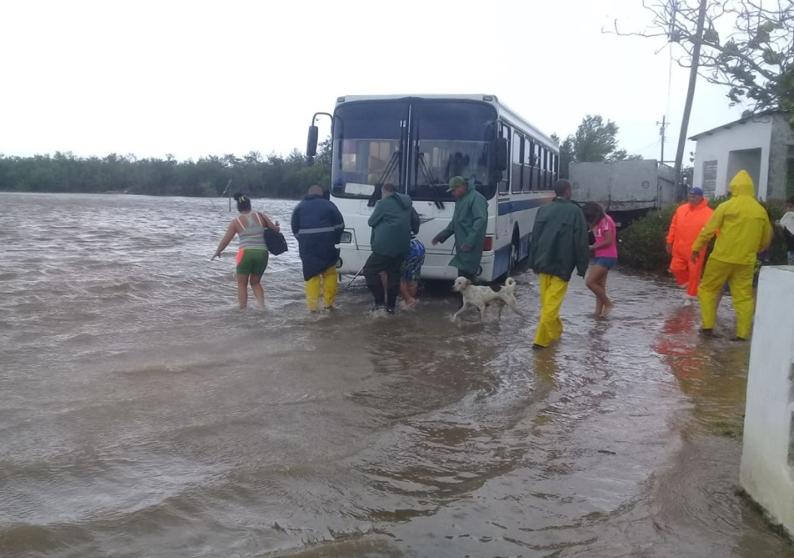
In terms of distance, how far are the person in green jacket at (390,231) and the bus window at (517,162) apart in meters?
3.34

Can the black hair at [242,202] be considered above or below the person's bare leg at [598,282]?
above

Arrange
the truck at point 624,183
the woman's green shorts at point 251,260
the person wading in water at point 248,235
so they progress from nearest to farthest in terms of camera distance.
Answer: the person wading in water at point 248,235 → the woman's green shorts at point 251,260 → the truck at point 624,183

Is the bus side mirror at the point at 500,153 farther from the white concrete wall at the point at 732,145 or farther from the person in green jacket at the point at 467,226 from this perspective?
the white concrete wall at the point at 732,145

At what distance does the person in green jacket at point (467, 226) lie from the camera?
10078 mm

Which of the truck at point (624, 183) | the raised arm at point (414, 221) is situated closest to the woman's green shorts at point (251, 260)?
the raised arm at point (414, 221)

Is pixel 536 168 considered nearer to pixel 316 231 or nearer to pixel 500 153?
pixel 500 153

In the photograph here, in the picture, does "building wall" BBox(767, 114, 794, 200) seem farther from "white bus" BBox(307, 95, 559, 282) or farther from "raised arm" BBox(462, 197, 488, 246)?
"raised arm" BBox(462, 197, 488, 246)

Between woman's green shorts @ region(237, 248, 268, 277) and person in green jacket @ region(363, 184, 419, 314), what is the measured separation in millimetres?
1387

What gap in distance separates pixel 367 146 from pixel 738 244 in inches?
209

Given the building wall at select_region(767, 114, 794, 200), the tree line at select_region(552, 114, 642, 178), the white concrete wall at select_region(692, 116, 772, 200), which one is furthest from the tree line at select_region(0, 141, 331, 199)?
the building wall at select_region(767, 114, 794, 200)

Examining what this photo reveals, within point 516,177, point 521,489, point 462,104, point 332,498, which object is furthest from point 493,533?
point 516,177

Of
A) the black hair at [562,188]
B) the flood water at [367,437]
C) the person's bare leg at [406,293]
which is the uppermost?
the black hair at [562,188]

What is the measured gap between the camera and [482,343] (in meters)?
9.02

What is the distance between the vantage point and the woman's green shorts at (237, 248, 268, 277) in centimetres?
1050
